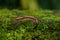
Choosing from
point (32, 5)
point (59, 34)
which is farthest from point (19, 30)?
point (32, 5)

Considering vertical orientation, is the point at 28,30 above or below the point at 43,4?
above

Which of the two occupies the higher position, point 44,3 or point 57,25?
point 57,25

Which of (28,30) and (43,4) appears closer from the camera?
(28,30)

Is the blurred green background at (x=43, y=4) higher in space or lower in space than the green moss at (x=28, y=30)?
lower

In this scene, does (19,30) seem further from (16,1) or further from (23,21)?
(16,1)

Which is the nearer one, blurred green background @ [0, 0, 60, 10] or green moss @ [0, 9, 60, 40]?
green moss @ [0, 9, 60, 40]

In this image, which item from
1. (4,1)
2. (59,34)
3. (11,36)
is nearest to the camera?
(11,36)

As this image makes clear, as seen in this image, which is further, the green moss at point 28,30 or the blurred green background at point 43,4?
the blurred green background at point 43,4

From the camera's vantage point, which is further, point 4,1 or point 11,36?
point 4,1

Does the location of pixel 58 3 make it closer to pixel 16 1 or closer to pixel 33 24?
pixel 16 1

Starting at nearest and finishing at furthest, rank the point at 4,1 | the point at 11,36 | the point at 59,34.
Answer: the point at 11,36 → the point at 59,34 → the point at 4,1

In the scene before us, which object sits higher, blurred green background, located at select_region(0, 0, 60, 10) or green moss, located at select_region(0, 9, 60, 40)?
green moss, located at select_region(0, 9, 60, 40)
